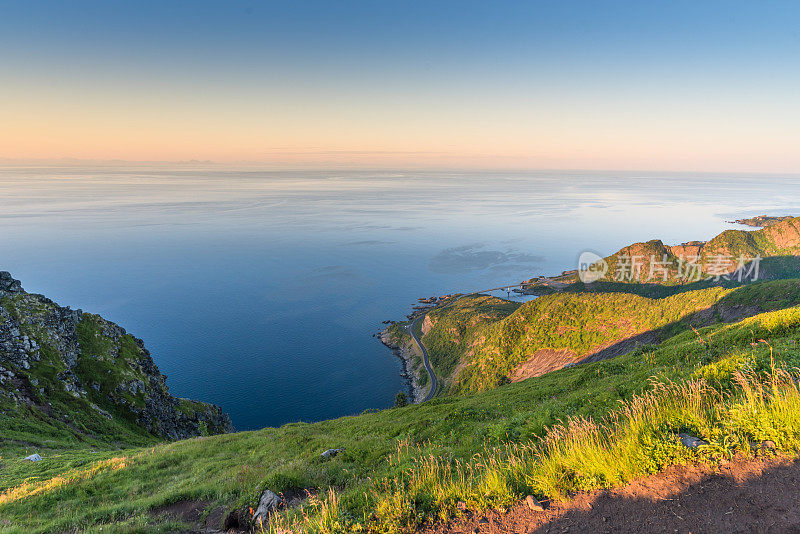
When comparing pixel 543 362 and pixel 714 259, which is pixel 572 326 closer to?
pixel 543 362

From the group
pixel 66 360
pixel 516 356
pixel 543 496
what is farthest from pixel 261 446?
pixel 516 356

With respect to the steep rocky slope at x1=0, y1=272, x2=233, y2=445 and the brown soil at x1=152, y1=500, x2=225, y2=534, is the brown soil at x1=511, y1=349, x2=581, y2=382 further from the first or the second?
the brown soil at x1=152, y1=500, x2=225, y2=534

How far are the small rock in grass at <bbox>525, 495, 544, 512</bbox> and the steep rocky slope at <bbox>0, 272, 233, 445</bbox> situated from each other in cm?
3914

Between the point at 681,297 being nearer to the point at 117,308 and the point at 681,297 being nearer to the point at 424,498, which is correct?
the point at 424,498

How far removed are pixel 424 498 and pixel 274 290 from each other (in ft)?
644

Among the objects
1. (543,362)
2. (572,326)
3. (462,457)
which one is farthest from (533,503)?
(572,326)

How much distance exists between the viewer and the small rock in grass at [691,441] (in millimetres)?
6613

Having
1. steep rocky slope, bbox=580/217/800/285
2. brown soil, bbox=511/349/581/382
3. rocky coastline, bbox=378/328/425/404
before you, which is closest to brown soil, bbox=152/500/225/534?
brown soil, bbox=511/349/581/382

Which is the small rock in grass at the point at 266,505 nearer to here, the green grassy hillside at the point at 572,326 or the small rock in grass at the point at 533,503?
the small rock in grass at the point at 533,503

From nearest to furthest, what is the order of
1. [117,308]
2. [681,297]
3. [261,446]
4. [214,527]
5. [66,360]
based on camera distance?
[214,527], [261,446], [66,360], [681,297], [117,308]

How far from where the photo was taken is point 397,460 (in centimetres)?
1119

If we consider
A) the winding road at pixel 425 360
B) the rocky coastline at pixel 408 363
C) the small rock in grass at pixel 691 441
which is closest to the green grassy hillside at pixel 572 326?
the winding road at pixel 425 360

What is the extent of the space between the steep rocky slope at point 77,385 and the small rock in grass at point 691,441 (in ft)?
138

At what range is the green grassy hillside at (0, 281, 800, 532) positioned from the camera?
665cm
